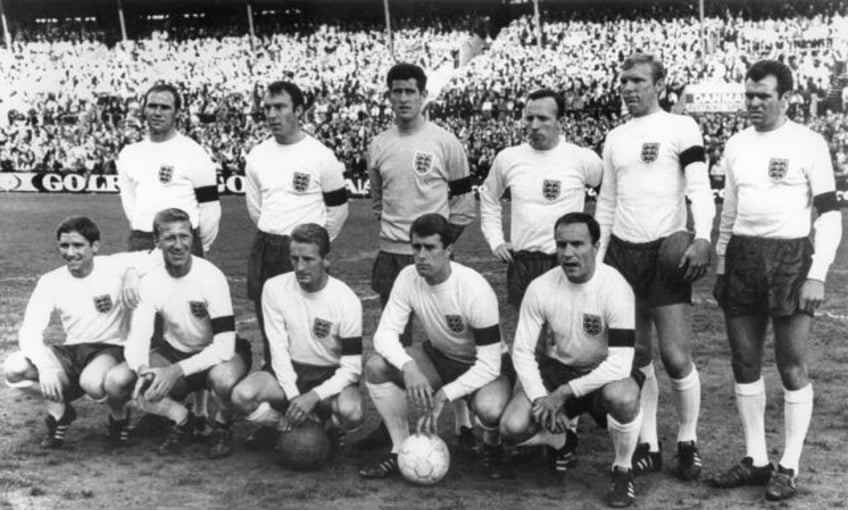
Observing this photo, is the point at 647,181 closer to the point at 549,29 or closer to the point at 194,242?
the point at 194,242

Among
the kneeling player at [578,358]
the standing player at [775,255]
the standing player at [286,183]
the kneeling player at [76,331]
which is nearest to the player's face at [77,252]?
the kneeling player at [76,331]

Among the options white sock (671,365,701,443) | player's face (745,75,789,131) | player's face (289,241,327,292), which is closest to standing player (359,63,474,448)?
player's face (289,241,327,292)

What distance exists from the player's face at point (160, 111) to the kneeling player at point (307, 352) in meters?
1.56

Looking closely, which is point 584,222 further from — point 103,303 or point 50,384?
point 50,384

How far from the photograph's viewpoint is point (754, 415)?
5145 millimetres

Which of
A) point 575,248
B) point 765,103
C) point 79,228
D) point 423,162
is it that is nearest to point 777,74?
point 765,103

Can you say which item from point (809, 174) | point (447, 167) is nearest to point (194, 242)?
point (447, 167)

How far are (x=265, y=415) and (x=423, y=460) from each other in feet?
3.41

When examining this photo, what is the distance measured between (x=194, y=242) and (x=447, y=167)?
1.91 m

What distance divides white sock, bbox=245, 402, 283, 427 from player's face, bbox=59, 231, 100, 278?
152 cm

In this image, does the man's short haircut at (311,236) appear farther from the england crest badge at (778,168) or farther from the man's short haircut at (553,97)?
the england crest badge at (778,168)

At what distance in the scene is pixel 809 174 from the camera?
16.1ft

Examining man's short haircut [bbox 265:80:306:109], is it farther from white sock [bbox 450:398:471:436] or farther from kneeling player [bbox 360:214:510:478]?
white sock [bbox 450:398:471:436]

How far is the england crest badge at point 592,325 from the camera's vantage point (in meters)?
5.15
